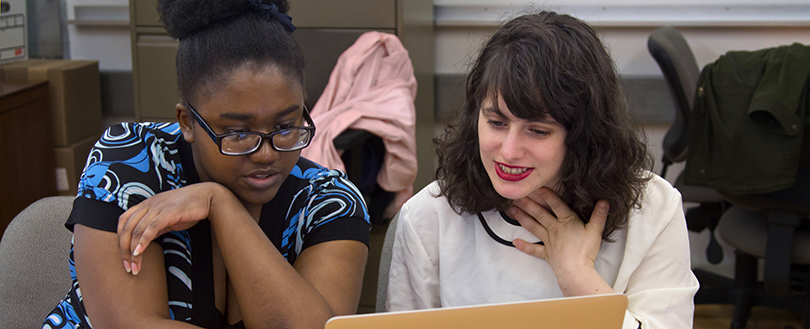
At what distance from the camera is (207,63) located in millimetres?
955

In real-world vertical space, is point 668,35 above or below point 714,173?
above

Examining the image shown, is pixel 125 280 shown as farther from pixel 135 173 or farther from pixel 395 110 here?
pixel 395 110

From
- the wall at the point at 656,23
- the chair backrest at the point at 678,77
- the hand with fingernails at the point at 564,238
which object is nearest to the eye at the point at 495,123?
the hand with fingernails at the point at 564,238

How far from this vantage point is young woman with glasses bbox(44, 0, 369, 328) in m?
0.90

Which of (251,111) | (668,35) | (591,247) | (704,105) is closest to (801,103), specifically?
(704,105)

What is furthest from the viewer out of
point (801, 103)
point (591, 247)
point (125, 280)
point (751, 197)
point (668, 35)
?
point (668, 35)

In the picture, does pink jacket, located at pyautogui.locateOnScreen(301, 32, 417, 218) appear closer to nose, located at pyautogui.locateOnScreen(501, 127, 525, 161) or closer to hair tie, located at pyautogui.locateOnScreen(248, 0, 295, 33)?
hair tie, located at pyautogui.locateOnScreen(248, 0, 295, 33)

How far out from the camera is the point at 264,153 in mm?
956

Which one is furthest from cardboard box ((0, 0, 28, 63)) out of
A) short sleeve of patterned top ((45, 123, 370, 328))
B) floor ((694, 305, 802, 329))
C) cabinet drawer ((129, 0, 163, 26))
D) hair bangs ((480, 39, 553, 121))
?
floor ((694, 305, 802, 329))

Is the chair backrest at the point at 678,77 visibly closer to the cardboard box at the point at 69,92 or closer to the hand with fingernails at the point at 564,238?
the hand with fingernails at the point at 564,238

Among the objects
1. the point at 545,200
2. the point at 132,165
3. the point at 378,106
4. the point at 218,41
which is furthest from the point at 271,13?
the point at 378,106

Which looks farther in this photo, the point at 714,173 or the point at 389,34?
the point at 389,34

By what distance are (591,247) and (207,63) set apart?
65 cm

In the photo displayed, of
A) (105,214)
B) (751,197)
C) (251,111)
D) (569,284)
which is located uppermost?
(251,111)
